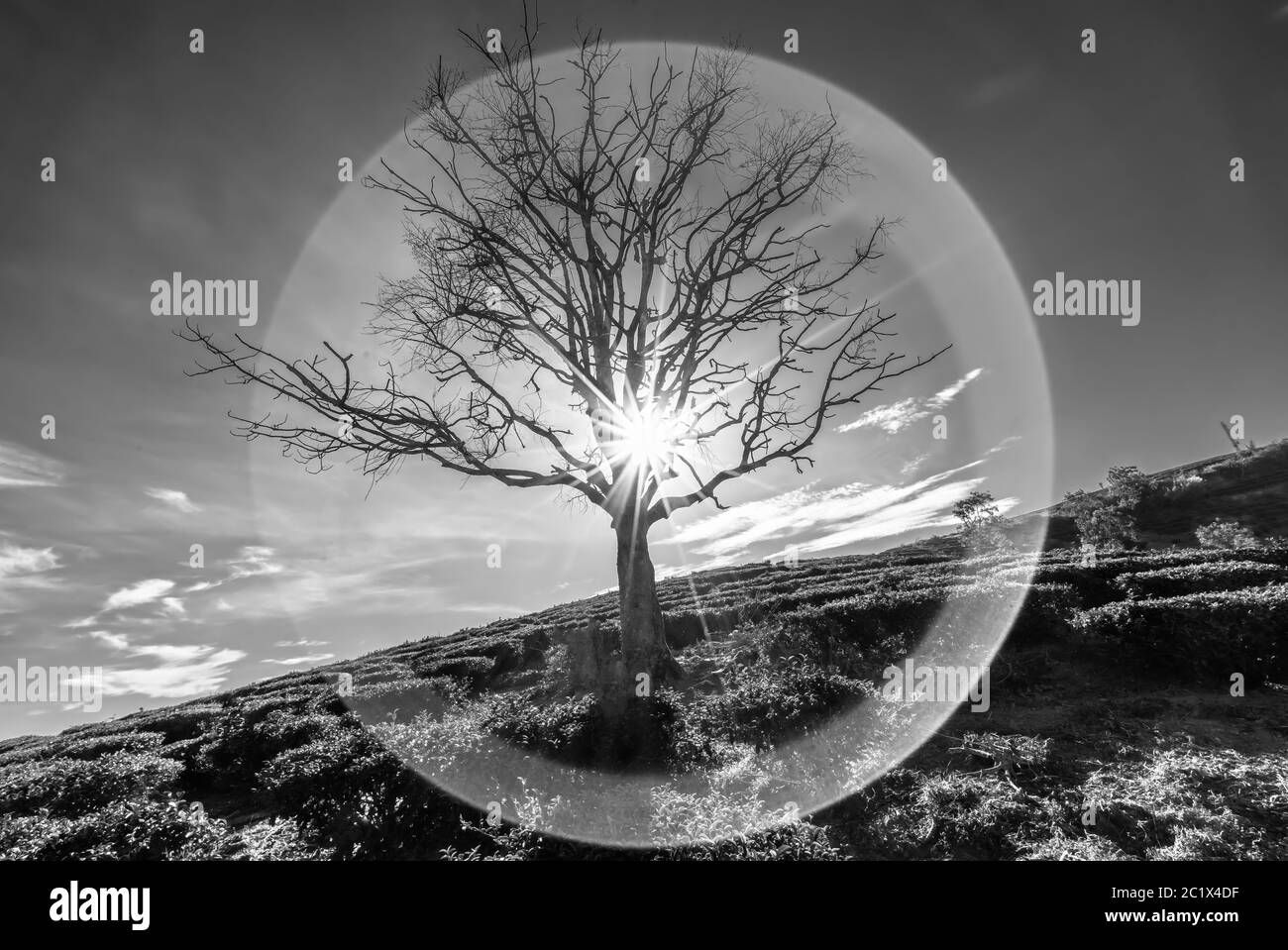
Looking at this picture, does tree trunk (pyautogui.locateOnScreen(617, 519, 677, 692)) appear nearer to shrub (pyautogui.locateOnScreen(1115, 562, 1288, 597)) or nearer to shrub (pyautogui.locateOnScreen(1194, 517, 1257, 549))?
shrub (pyautogui.locateOnScreen(1115, 562, 1288, 597))

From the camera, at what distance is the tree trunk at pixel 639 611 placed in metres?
9.29

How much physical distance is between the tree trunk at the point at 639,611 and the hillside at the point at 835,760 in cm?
66

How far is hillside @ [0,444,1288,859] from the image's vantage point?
4.05m

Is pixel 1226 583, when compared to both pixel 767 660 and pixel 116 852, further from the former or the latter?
pixel 116 852

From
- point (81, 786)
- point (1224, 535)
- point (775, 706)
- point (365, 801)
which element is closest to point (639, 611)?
point (775, 706)

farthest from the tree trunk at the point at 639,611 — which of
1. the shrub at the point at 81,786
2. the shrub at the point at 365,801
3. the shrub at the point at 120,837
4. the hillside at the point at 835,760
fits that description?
the shrub at the point at 81,786

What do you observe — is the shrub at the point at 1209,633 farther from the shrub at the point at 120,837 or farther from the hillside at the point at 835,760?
the shrub at the point at 120,837

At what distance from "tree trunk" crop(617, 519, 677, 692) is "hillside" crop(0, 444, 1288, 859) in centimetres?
66

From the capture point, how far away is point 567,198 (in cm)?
1029

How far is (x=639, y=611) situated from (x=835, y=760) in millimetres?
4780

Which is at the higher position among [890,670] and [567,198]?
[567,198]

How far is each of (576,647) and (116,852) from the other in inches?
257
